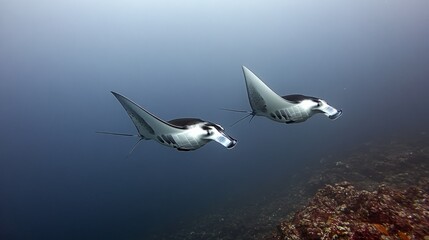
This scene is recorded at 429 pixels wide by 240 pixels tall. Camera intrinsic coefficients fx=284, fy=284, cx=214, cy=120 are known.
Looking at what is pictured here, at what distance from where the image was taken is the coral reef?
11.5 ft

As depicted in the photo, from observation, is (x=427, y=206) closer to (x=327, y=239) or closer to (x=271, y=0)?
(x=327, y=239)

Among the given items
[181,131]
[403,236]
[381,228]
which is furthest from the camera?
[381,228]

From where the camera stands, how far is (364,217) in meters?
4.09

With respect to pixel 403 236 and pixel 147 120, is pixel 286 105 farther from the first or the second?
pixel 403 236

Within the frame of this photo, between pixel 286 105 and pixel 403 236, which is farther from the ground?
pixel 286 105

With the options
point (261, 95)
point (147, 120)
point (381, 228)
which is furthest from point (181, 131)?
point (381, 228)

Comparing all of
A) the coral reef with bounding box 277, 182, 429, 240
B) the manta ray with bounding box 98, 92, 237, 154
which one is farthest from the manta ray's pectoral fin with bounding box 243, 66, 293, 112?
the coral reef with bounding box 277, 182, 429, 240

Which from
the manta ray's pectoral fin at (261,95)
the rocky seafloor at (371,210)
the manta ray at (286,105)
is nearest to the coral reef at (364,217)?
the rocky seafloor at (371,210)

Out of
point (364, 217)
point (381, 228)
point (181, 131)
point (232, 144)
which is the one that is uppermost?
point (181, 131)

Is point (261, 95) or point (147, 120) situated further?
point (261, 95)

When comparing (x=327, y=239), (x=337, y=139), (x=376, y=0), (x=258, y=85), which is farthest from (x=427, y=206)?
(x=376, y=0)

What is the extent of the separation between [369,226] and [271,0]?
187501 millimetres

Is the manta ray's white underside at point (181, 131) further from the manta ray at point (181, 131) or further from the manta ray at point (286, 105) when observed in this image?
the manta ray at point (286, 105)

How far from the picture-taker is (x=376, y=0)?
145 meters
